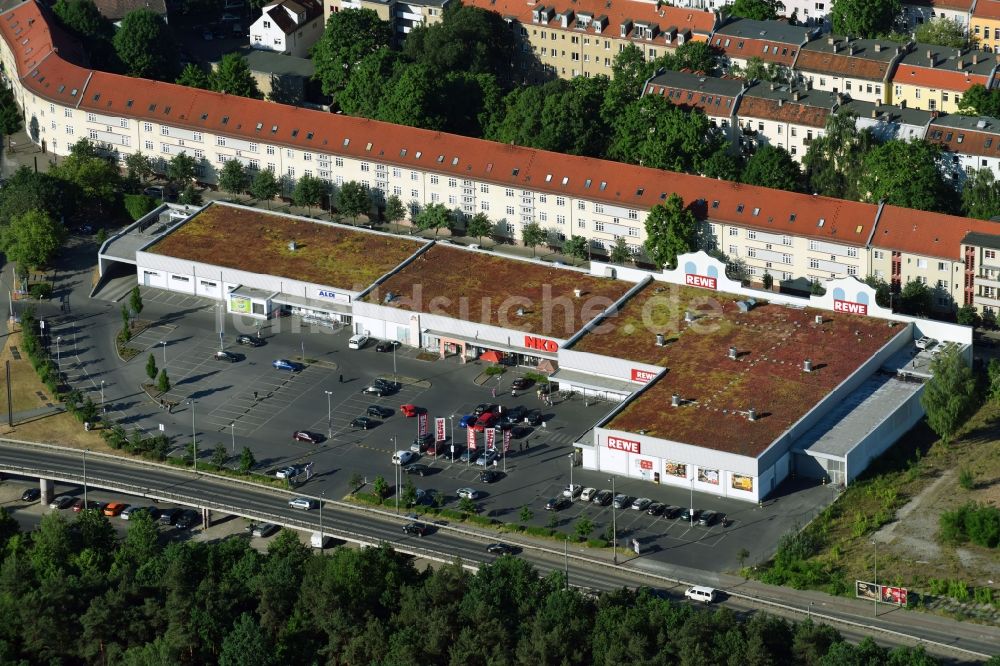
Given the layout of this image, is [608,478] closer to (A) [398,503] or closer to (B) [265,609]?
(A) [398,503]

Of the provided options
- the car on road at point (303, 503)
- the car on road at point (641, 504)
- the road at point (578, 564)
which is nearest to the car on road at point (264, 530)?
the road at point (578, 564)

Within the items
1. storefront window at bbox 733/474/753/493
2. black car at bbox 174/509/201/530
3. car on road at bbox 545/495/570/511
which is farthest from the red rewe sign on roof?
black car at bbox 174/509/201/530

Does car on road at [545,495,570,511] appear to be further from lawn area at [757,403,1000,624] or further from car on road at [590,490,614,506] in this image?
lawn area at [757,403,1000,624]

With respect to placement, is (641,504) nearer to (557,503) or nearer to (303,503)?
(557,503)

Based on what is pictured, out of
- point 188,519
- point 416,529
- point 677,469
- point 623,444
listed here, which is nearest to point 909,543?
point 677,469

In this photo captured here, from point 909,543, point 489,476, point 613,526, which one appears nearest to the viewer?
point 909,543

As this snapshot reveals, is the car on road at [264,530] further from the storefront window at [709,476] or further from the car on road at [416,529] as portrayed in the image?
the storefront window at [709,476]
